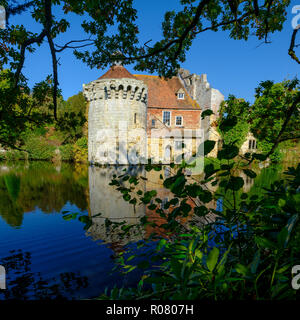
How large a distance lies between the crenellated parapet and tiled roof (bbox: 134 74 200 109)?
163 inches

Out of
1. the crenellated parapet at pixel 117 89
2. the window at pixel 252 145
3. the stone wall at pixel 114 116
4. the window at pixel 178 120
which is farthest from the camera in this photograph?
the window at pixel 252 145

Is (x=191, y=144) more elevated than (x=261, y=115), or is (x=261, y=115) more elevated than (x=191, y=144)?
(x=191, y=144)

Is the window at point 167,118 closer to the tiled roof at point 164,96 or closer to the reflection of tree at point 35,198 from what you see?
the tiled roof at point 164,96

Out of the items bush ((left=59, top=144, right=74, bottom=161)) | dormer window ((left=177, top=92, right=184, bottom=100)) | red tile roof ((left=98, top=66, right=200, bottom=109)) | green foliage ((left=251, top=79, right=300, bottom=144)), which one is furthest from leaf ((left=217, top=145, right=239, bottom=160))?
bush ((left=59, top=144, right=74, bottom=161))

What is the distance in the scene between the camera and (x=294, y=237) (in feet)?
4.42

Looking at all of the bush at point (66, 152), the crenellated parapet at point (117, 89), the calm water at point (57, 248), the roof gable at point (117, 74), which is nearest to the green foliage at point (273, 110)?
the calm water at point (57, 248)

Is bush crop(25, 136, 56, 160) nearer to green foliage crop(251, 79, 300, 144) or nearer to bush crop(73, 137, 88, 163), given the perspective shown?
bush crop(73, 137, 88, 163)

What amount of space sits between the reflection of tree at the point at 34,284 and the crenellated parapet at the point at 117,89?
1892 cm

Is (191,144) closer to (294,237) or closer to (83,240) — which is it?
(83,240)

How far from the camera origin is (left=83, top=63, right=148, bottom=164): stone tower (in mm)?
20297

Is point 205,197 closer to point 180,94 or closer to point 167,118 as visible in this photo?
point 167,118

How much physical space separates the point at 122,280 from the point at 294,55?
3963 mm

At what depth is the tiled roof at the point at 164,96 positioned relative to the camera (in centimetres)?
2518
